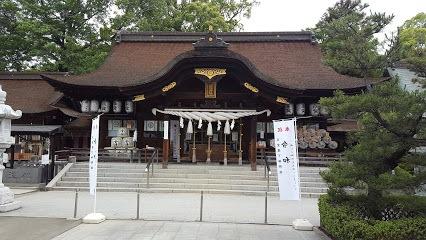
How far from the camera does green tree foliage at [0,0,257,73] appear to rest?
27109 millimetres

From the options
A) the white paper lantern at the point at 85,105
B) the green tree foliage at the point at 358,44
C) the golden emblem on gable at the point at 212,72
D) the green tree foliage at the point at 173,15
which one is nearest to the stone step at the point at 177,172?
the golden emblem on gable at the point at 212,72

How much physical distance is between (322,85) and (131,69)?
10.3 m

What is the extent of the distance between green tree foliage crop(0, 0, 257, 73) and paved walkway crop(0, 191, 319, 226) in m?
15.9

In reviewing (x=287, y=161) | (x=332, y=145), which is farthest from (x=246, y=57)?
(x=287, y=161)

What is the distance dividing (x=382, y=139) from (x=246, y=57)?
14.7m

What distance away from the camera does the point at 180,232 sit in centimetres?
800

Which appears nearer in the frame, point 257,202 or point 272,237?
point 272,237

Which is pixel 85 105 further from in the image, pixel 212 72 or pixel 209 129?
pixel 212 72

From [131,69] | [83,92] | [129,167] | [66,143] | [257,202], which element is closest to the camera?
[257,202]

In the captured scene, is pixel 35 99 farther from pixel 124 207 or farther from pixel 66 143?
pixel 124 207

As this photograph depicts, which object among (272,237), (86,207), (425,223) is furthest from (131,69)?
(425,223)

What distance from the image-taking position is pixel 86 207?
36.3 feet

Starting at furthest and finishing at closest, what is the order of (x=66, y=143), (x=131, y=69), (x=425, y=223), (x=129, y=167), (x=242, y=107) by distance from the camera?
(x=66, y=143)
(x=131, y=69)
(x=242, y=107)
(x=129, y=167)
(x=425, y=223)

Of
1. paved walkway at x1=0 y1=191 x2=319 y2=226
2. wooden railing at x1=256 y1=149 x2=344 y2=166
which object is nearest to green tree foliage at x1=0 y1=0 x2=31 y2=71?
paved walkway at x1=0 y1=191 x2=319 y2=226
